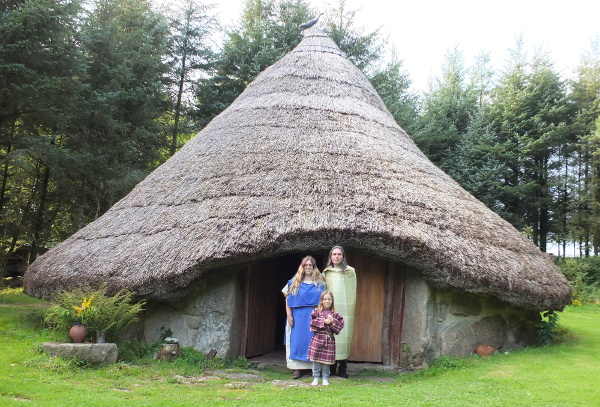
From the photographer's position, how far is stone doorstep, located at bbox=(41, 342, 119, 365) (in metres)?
6.29

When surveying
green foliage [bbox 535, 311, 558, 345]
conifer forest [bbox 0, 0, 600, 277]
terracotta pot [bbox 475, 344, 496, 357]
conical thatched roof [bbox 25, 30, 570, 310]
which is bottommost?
terracotta pot [bbox 475, 344, 496, 357]

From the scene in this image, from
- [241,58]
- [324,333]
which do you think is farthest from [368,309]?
[241,58]

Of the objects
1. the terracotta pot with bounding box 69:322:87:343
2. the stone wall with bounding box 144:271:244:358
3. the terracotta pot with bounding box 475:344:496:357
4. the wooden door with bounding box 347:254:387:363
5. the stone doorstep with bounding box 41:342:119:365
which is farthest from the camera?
the wooden door with bounding box 347:254:387:363

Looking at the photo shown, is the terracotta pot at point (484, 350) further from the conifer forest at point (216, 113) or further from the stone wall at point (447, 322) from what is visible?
the conifer forest at point (216, 113)

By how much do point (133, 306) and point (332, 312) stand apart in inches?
105

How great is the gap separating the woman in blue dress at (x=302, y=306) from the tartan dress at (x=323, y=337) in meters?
0.36

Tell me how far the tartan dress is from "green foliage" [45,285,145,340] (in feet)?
7.99

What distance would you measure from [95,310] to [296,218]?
283cm

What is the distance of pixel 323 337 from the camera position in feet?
19.6

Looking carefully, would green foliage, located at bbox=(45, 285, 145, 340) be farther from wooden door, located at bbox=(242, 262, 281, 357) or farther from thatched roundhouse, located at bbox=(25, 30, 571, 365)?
wooden door, located at bbox=(242, 262, 281, 357)

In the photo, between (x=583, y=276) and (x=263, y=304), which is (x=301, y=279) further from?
(x=583, y=276)

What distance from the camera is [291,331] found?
657cm

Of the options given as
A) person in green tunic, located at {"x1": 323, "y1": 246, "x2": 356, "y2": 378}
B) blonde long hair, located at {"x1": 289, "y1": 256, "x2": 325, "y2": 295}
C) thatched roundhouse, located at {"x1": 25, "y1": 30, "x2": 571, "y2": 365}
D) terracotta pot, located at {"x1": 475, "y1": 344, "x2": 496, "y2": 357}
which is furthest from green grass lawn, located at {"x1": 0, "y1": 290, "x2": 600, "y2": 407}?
blonde long hair, located at {"x1": 289, "y1": 256, "x2": 325, "y2": 295}

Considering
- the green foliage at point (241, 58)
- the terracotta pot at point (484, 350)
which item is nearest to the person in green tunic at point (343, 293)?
the terracotta pot at point (484, 350)
